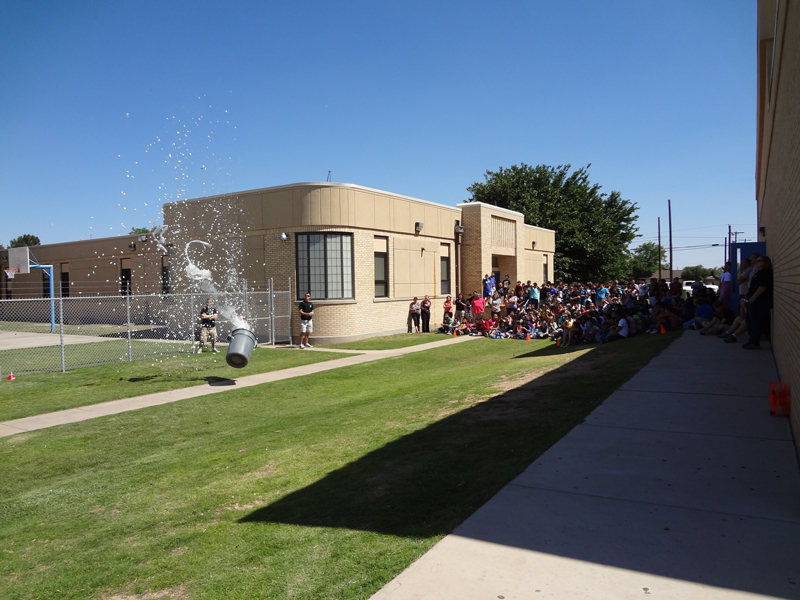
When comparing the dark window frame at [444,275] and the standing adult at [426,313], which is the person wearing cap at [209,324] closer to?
the standing adult at [426,313]

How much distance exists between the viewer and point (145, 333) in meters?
26.3

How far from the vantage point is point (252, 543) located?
4402mm

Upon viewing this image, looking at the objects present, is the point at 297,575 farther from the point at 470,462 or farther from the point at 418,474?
the point at 470,462

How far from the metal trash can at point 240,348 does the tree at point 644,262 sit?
33.5 meters

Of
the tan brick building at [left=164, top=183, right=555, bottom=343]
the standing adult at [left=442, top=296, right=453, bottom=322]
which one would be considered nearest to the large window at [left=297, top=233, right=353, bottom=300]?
the tan brick building at [left=164, top=183, right=555, bottom=343]

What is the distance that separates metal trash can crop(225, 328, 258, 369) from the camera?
12.8 metres

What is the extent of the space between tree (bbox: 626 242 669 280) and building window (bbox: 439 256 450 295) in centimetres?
1852

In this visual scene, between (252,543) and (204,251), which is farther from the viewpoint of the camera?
(204,251)

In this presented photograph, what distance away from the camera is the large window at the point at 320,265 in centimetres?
2153

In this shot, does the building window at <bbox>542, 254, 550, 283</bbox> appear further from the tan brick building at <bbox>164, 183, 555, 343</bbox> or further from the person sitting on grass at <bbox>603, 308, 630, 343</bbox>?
the person sitting on grass at <bbox>603, 308, 630, 343</bbox>

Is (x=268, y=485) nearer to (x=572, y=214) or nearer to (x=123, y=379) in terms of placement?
(x=123, y=379)

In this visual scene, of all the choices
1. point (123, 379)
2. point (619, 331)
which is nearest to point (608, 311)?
point (619, 331)

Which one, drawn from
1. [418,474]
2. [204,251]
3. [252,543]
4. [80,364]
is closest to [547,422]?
[418,474]

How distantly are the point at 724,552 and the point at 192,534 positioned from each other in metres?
3.94
